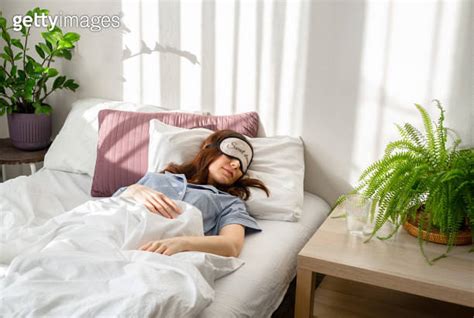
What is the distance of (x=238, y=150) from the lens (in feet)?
6.00

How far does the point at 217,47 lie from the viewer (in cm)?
223

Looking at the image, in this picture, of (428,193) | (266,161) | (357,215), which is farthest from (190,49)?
(428,193)

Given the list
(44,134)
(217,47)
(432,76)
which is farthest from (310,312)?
(44,134)

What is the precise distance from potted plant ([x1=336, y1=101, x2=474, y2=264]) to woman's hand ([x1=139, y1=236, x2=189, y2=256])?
0.62 meters

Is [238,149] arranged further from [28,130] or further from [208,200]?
[28,130]

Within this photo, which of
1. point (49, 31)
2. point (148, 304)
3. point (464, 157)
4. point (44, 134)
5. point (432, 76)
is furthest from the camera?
point (44, 134)

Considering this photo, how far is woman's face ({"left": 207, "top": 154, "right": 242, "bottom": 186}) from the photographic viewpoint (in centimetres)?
181

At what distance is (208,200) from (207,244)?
280 millimetres

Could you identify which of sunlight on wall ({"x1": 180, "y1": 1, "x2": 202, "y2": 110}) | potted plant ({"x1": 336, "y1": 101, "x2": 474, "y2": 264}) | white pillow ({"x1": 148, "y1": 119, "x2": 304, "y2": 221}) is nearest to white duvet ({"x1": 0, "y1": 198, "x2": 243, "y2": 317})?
white pillow ({"x1": 148, "y1": 119, "x2": 304, "y2": 221})

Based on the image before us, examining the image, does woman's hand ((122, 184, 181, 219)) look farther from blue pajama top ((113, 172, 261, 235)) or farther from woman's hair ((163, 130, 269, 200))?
woman's hair ((163, 130, 269, 200))

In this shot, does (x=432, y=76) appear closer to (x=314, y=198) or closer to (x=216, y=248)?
(x=314, y=198)

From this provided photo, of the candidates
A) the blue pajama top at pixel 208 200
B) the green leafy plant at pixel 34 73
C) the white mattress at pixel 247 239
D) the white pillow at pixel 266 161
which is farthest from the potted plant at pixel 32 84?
the blue pajama top at pixel 208 200

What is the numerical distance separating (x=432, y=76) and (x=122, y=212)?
3.93ft

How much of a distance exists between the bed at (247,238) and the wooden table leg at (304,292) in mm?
54
